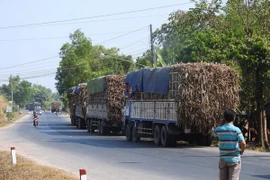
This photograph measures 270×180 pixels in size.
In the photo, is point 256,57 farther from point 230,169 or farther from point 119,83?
point 230,169

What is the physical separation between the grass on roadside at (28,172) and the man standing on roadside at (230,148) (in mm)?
5788

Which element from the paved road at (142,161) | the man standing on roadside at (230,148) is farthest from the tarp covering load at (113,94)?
the man standing on roadside at (230,148)

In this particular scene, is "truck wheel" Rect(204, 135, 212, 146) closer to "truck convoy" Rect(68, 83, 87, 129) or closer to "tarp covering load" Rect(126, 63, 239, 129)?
"tarp covering load" Rect(126, 63, 239, 129)

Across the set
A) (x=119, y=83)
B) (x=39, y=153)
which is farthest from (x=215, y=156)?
(x=119, y=83)

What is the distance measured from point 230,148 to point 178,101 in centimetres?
1464

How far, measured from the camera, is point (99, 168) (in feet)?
58.5

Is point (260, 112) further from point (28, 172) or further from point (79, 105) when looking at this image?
point (79, 105)

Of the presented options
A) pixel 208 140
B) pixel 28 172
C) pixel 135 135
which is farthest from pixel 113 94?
pixel 28 172

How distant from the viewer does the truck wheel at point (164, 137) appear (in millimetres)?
25506

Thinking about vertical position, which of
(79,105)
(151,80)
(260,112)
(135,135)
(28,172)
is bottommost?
(28,172)

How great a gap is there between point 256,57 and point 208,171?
37.7 feet

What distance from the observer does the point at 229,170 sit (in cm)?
967

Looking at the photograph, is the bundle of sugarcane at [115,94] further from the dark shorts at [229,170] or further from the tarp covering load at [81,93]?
the dark shorts at [229,170]

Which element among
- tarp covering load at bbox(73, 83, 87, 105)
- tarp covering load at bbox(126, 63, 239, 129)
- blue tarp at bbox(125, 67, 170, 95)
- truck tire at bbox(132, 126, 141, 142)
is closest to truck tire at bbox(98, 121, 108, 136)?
blue tarp at bbox(125, 67, 170, 95)
